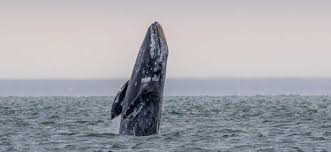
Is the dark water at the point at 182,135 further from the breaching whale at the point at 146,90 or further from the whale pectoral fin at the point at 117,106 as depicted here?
the whale pectoral fin at the point at 117,106

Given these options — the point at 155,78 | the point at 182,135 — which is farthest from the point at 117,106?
the point at 182,135

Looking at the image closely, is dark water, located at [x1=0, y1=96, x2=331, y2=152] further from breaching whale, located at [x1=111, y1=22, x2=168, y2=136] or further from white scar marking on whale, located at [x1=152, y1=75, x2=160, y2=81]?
white scar marking on whale, located at [x1=152, y1=75, x2=160, y2=81]

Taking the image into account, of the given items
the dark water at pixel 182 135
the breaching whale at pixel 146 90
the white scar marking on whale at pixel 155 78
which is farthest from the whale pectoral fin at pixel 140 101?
the dark water at pixel 182 135

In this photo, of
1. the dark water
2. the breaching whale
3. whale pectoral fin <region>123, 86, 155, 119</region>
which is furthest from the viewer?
the breaching whale

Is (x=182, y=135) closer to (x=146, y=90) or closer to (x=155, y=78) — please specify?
(x=155, y=78)

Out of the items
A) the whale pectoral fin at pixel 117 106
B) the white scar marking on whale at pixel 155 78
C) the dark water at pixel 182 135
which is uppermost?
the white scar marking on whale at pixel 155 78

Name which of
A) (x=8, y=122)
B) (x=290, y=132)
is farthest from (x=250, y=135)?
(x=8, y=122)

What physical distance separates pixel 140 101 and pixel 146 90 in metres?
0.45

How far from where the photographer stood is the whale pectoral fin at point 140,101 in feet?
108

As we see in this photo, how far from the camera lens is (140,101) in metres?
33.0

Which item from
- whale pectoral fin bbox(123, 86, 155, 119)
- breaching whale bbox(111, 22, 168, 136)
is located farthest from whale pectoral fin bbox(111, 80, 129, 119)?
whale pectoral fin bbox(123, 86, 155, 119)

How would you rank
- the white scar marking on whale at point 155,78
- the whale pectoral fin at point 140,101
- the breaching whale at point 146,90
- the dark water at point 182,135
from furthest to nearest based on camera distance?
the white scar marking on whale at point 155,78 → the breaching whale at point 146,90 → the whale pectoral fin at point 140,101 → the dark water at point 182,135

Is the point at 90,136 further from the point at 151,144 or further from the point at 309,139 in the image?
the point at 309,139

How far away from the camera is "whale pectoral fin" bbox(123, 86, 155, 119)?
108 feet
